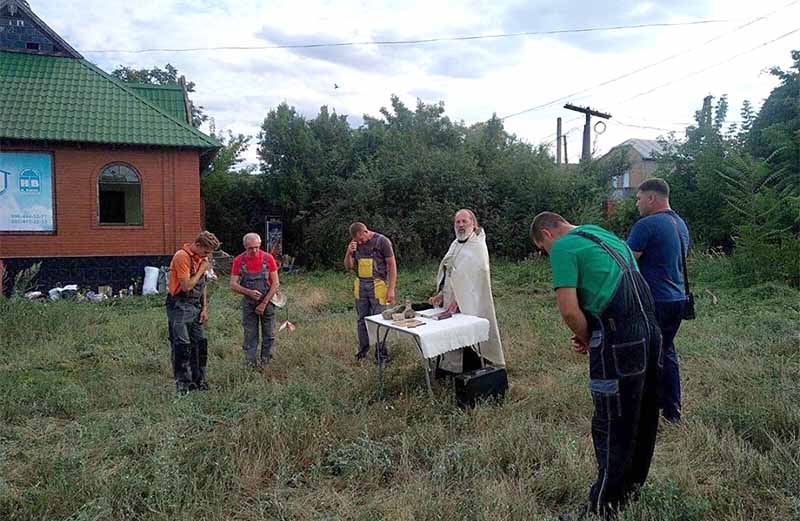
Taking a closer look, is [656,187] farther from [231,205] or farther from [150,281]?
[231,205]

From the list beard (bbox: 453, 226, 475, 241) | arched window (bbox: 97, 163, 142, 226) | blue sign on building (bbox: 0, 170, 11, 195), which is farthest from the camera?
arched window (bbox: 97, 163, 142, 226)

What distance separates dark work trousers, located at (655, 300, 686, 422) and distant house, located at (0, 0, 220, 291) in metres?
11.8

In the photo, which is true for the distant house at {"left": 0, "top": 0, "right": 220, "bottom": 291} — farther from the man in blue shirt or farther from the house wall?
the man in blue shirt

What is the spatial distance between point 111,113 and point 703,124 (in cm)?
1581

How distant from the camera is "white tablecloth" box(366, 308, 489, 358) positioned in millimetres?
4875

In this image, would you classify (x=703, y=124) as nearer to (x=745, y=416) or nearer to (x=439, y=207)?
(x=439, y=207)

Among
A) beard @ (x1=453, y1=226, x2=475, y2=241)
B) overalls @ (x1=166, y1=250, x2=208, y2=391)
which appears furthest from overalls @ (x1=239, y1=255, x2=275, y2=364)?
beard @ (x1=453, y1=226, x2=475, y2=241)

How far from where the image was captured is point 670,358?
4461 millimetres

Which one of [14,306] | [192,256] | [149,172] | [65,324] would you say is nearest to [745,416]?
[192,256]

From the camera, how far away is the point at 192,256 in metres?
5.80

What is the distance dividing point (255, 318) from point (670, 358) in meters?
4.25

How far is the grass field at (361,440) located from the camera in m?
3.35

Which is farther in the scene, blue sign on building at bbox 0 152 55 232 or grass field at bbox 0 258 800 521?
blue sign on building at bbox 0 152 55 232

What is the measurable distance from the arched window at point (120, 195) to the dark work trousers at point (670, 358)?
12400mm
